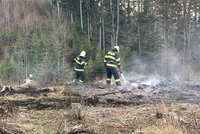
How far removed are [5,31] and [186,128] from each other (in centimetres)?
3204

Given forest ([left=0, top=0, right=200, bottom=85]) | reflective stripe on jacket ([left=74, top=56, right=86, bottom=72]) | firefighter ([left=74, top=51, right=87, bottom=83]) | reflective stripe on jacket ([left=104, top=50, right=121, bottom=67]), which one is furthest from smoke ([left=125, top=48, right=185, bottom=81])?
reflective stripe on jacket ([left=104, top=50, right=121, bottom=67])

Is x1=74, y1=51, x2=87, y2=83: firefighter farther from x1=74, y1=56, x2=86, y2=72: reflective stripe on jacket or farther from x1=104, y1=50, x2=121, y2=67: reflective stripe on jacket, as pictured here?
Answer: x1=104, y1=50, x2=121, y2=67: reflective stripe on jacket

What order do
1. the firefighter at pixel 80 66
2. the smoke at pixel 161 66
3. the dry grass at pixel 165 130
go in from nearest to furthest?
1. the dry grass at pixel 165 130
2. the firefighter at pixel 80 66
3. the smoke at pixel 161 66

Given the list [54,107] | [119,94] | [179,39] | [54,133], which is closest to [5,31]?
[179,39]

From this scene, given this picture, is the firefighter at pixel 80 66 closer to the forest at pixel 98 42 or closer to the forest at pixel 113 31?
the forest at pixel 98 42

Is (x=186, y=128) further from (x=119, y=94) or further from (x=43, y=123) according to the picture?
(x=119, y=94)

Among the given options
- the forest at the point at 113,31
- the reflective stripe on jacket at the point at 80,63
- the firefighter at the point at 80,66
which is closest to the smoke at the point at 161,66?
the forest at the point at 113,31

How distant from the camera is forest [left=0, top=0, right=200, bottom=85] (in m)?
33.1

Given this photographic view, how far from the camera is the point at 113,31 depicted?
37438mm

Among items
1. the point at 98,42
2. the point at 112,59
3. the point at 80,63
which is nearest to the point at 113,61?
the point at 112,59

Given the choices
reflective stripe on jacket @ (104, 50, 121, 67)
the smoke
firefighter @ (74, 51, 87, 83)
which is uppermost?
reflective stripe on jacket @ (104, 50, 121, 67)

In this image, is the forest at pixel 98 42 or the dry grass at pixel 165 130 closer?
the dry grass at pixel 165 130

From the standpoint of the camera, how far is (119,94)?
12.6 meters

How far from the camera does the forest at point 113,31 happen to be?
33094 mm
